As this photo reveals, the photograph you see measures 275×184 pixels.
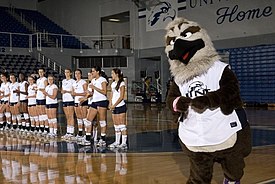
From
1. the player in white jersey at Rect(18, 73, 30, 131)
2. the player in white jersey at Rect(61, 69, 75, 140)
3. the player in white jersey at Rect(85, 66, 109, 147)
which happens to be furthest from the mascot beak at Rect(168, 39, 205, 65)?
the player in white jersey at Rect(18, 73, 30, 131)

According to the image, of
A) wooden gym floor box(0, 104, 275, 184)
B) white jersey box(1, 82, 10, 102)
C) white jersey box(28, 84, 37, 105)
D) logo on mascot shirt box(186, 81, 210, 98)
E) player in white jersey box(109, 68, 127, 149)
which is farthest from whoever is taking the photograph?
white jersey box(1, 82, 10, 102)

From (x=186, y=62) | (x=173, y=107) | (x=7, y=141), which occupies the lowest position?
(x=7, y=141)

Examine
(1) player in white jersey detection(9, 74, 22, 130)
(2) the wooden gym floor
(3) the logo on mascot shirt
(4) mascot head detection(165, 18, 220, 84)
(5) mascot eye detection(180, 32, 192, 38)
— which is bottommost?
(2) the wooden gym floor

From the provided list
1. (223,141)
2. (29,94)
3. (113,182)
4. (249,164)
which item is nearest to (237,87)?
(223,141)

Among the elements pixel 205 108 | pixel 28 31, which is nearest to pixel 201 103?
pixel 205 108

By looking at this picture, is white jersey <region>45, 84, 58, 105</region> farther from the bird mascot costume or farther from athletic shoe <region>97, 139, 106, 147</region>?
the bird mascot costume

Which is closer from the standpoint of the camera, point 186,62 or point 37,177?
point 186,62

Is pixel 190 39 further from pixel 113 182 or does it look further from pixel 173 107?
pixel 113 182

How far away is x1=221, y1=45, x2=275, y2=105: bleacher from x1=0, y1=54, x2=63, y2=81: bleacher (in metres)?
8.97

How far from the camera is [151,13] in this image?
23.9 meters

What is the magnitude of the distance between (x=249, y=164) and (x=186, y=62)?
3166mm

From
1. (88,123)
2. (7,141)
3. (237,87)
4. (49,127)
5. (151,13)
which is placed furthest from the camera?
(151,13)

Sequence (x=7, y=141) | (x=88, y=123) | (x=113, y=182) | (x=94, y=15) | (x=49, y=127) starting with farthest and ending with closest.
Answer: (x=94, y=15) → (x=49, y=127) → (x=7, y=141) → (x=88, y=123) → (x=113, y=182)

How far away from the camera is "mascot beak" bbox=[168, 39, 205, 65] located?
313 centimetres
